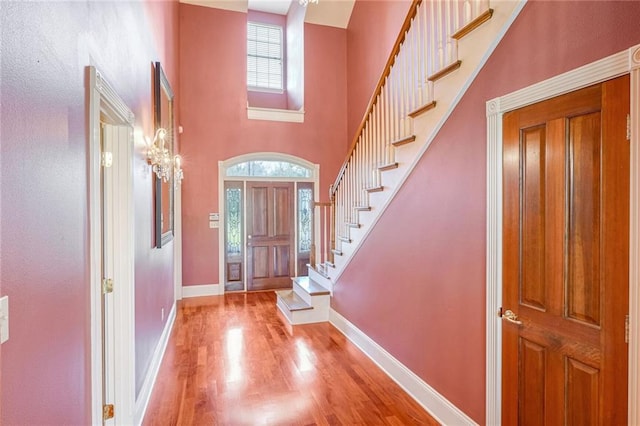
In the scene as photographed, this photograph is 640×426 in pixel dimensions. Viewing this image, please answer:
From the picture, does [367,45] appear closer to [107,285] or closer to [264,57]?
[264,57]

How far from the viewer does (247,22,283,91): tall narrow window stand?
723 cm

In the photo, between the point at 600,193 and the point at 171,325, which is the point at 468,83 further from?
the point at 171,325

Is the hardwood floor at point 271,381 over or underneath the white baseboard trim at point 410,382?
underneath

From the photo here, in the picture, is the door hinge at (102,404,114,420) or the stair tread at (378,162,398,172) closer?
the door hinge at (102,404,114,420)

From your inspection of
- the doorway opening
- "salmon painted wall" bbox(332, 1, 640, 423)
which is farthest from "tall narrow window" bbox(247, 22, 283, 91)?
"salmon painted wall" bbox(332, 1, 640, 423)

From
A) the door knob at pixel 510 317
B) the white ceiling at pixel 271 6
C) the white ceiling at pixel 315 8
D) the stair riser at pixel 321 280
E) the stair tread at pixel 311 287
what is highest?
the white ceiling at pixel 271 6

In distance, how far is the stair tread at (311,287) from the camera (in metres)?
4.83

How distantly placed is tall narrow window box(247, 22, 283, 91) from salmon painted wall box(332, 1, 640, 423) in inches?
203

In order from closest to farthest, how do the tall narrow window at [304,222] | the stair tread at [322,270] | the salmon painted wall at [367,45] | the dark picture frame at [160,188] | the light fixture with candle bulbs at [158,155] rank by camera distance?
the light fixture with candle bulbs at [158,155], the dark picture frame at [160,188], the stair tread at [322,270], the salmon painted wall at [367,45], the tall narrow window at [304,222]

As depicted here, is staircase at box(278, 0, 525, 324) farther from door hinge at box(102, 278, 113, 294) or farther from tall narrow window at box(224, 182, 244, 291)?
tall narrow window at box(224, 182, 244, 291)

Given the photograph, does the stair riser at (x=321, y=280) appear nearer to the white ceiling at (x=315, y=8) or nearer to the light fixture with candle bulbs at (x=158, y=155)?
the light fixture with candle bulbs at (x=158, y=155)

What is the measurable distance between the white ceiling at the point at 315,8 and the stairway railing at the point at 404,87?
13.4ft

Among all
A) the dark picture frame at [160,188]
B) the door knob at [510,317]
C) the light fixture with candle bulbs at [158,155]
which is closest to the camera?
the door knob at [510,317]

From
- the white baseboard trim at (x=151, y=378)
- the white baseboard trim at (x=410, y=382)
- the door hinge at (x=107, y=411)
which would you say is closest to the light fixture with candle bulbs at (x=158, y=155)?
the white baseboard trim at (x=151, y=378)
